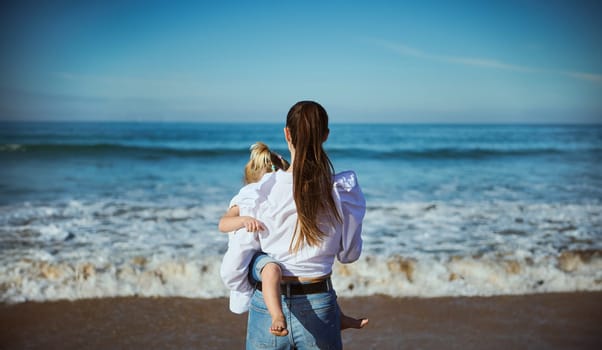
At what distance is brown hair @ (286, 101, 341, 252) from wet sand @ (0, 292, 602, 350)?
201 centimetres

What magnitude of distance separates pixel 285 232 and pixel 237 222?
0.17 m

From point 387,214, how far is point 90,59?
21.7 m

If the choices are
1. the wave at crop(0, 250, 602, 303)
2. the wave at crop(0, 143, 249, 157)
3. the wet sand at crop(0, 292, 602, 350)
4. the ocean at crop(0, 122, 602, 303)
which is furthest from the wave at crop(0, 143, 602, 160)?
the wet sand at crop(0, 292, 602, 350)

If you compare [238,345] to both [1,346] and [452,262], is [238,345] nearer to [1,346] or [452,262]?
[1,346]

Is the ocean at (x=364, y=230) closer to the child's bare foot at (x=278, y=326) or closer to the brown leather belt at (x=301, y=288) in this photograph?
the brown leather belt at (x=301, y=288)

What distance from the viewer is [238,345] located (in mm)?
3471

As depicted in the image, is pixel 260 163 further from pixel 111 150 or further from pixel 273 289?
pixel 111 150

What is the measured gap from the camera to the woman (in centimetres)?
171

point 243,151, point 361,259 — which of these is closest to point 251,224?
point 361,259

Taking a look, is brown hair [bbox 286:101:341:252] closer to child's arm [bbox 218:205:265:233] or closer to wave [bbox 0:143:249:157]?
child's arm [bbox 218:205:265:233]

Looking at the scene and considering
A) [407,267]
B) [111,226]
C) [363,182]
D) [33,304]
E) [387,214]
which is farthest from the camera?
[363,182]

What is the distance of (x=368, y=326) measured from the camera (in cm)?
377

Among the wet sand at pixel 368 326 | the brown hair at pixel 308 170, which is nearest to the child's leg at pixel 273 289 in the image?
the brown hair at pixel 308 170

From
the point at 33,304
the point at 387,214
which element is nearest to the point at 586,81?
the point at 387,214
